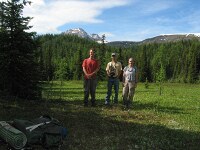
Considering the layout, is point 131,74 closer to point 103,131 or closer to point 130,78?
point 130,78

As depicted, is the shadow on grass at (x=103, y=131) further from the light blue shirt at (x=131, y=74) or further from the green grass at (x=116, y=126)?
the light blue shirt at (x=131, y=74)

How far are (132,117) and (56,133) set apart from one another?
6941 mm

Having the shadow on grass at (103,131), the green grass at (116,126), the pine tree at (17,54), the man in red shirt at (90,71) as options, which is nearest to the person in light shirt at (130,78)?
the green grass at (116,126)

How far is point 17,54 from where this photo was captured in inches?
843

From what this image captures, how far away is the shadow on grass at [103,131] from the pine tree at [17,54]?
3862 millimetres

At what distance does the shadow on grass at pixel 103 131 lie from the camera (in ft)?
38.9

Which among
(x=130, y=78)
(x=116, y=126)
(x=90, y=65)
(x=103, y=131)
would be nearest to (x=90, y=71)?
(x=90, y=65)

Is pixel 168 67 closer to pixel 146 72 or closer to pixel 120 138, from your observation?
pixel 146 72

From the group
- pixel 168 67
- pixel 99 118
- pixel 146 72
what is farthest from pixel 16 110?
pixel 168 67

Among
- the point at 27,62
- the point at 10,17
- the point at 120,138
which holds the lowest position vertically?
the point at 120,138

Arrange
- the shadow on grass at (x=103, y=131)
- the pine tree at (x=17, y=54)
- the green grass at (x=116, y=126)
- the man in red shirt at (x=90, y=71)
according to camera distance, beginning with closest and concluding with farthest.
→ the shadow on grass at (x=103, y=131) → the green grass at (x=116, y=126) → the man in red shirt at (x=90, y=71) → the pine tree at (x=17, y=54)

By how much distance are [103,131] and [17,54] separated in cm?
993

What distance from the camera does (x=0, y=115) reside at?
575 inches

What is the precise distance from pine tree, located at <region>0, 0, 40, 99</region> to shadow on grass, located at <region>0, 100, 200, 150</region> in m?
3.86
